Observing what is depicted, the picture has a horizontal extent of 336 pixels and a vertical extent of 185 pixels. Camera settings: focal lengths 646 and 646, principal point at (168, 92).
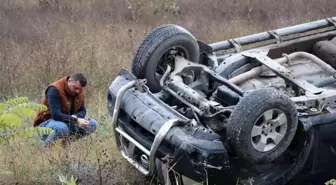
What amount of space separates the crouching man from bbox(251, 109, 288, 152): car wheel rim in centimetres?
235

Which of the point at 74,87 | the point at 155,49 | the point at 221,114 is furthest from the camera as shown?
the point at 74,87

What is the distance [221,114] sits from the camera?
545 cm

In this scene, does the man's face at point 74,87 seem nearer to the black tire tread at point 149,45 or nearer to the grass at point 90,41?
the grass at point 90,41

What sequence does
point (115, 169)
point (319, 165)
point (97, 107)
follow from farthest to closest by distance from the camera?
point (97, 107)
point (115, 169)
point (319, 165)

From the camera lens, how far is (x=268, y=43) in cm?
709

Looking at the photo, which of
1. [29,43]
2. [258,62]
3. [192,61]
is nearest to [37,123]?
[192,61]

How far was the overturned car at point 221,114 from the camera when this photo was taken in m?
5.02

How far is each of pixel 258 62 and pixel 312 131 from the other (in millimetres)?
1239

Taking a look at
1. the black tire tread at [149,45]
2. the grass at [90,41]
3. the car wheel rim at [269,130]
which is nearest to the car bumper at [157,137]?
the black tire tread at [149,45]

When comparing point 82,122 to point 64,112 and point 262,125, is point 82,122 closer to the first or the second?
point 64,112

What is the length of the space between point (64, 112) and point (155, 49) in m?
1.52

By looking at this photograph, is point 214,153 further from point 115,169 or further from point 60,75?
point 60,75

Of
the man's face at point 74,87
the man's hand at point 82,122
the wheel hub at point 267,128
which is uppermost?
the wheel hub at point 267,128

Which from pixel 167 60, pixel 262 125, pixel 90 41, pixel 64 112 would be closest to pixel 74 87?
pixel 64 112
